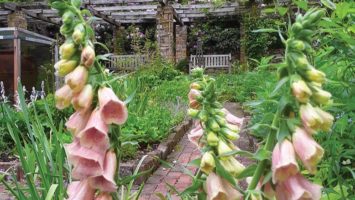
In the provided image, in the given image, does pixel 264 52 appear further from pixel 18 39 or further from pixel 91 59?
pixel 91 59

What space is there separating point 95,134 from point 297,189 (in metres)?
0.27

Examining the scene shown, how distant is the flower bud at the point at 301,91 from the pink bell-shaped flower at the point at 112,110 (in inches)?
9.1

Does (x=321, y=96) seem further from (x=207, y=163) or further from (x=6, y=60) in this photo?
(x=6, y=60)

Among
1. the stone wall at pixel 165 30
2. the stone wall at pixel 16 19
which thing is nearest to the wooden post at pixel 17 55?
the stone wall at pixel 16 19

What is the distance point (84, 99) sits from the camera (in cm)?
62

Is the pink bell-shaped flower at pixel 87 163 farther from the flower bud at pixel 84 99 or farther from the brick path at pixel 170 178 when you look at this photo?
the brick path at pixel 170 178

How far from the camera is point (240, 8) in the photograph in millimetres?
17344

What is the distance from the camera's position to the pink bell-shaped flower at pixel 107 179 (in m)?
0.60

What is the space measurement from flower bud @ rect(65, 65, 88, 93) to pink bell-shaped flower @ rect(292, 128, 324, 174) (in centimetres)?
28

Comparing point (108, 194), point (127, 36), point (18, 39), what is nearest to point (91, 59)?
point (108, 194)

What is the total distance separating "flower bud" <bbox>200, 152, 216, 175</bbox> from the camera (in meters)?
0.61

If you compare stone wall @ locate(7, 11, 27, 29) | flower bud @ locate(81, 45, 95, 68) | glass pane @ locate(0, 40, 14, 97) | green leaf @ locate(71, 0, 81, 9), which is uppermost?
stone wall @ locate(7, 11, 27, 29)

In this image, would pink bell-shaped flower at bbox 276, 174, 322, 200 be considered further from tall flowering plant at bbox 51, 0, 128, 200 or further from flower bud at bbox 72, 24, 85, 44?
flower bud at bbox 72, 24, 85, 44

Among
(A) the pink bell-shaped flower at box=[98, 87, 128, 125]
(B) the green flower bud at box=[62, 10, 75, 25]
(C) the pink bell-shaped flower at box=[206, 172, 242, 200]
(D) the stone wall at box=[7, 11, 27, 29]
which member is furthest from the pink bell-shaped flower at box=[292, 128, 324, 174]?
(D) the stone wall at box=[7, 11, 27, 29]
